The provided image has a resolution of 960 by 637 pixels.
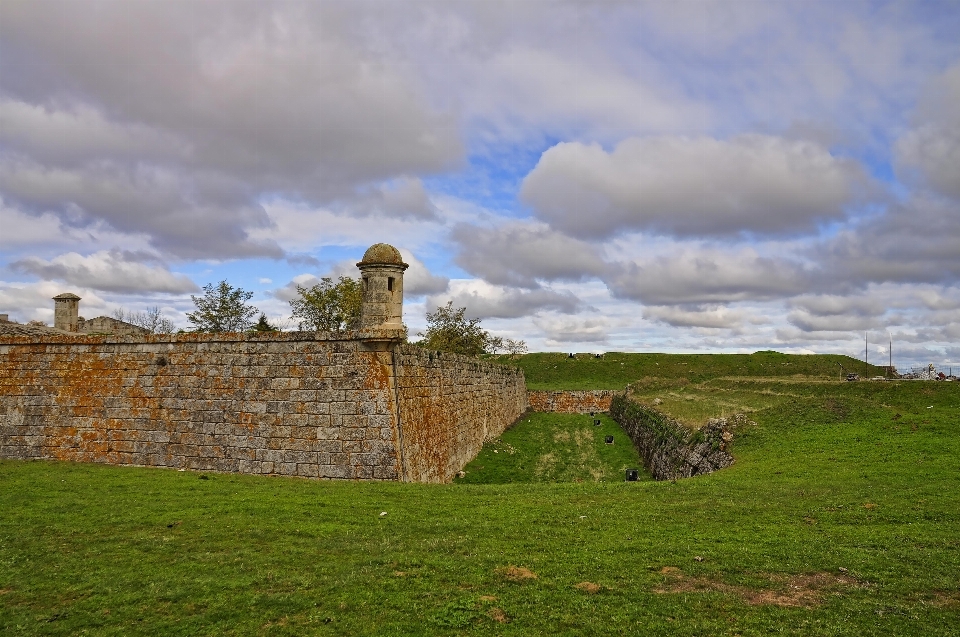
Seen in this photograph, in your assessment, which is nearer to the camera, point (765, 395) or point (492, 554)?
point (492, 554)

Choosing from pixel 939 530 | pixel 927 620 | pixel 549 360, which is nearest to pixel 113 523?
pixel 927 620

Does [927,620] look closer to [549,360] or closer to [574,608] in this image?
[574,608]

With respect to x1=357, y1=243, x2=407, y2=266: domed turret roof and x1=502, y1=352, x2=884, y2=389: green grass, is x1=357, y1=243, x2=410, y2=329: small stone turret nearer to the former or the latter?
x1=357, y1=243, x2=407, y2=266: domed turret roof

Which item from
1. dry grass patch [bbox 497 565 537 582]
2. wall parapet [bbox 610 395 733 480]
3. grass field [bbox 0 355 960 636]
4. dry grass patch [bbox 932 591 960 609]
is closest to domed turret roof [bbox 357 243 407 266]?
grass field [bbox 0 355 960 636]

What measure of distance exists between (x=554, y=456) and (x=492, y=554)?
19119mm

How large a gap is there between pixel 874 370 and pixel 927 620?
75.8m

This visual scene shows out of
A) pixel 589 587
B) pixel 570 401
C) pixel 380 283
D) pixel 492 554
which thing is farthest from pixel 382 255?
pixel 570 401

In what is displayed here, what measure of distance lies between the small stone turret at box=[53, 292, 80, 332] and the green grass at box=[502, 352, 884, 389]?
41.5m

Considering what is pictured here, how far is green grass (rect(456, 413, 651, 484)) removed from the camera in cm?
2242

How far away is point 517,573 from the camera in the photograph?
25.4 ft

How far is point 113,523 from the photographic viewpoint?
1027 centimetres

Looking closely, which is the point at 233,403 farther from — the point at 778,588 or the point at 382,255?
the point at 778,588

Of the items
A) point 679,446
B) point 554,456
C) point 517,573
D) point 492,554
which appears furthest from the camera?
point 554,456

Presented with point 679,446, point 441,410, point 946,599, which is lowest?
point 679,446
